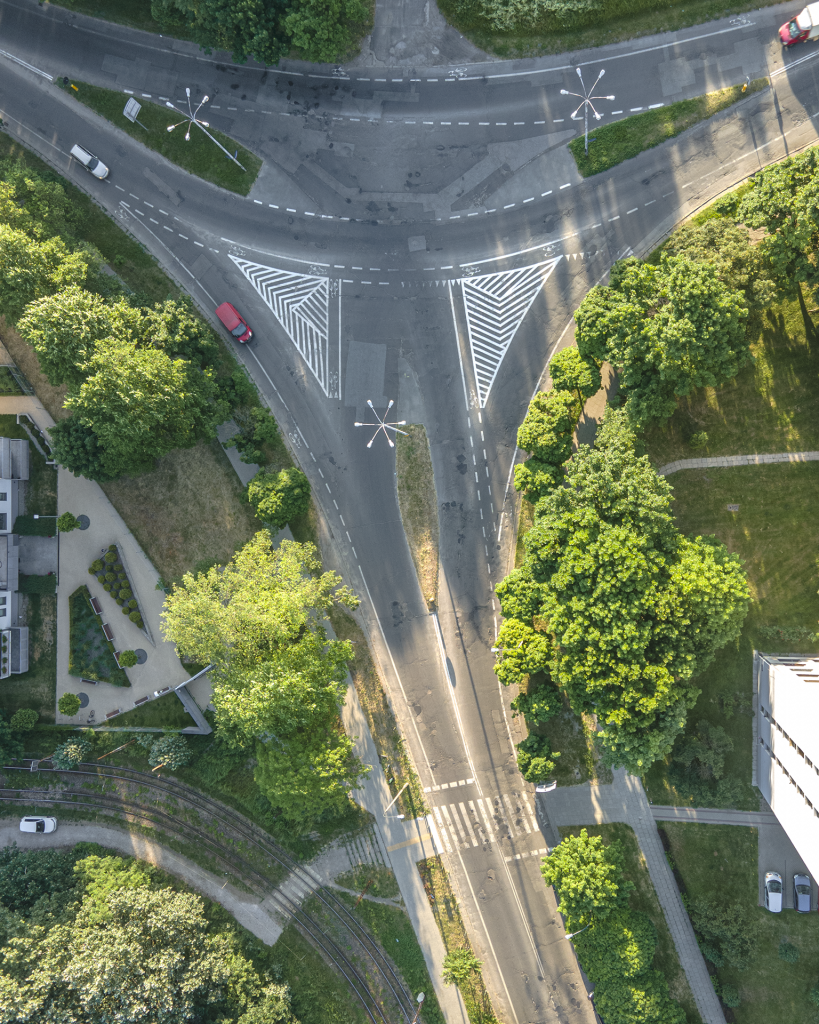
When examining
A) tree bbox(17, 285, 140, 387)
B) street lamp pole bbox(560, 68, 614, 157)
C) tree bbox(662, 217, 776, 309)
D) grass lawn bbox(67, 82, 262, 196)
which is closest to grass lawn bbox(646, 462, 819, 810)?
tree bbox(662, 217, 776, 309)

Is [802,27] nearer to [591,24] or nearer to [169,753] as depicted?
[591,24]

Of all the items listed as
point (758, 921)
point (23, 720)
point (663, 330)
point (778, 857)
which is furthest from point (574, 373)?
point (23, 720)

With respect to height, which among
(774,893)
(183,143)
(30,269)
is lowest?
(774,893)

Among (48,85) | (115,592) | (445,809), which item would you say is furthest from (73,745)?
(48,85)

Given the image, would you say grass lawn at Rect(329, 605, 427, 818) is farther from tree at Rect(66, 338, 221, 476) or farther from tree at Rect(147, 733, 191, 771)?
tree at Rect(66, 338, 221, 476)

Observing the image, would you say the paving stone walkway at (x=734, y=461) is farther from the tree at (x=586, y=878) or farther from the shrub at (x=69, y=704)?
the shrub at (x=69, y=704)

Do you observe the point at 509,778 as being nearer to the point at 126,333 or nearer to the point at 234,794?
the point at 234,794
